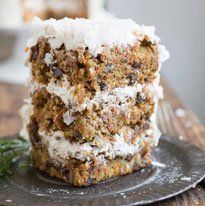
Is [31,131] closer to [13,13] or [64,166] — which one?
[64,166]

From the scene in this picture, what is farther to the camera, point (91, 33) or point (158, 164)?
point (158, 164)

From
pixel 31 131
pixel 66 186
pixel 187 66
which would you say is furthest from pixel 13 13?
pixel 66 186

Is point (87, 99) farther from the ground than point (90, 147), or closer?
farther from the ground

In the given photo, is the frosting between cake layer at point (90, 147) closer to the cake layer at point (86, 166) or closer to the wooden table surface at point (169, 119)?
the cake layer at point (86, 166)

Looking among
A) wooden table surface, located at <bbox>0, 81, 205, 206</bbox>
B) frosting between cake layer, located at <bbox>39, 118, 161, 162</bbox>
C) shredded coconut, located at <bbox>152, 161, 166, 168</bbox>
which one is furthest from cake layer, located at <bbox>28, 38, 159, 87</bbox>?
wooden table surface, located at <bbox>0, 81, 205, 206</bbox>

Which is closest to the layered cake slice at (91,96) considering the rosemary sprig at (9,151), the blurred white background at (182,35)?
the rosemary sprig at (9,151)

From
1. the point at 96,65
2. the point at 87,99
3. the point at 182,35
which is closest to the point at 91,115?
the point at 87,99

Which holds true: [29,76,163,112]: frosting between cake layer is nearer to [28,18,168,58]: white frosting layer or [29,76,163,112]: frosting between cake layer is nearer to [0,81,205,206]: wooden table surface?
[28,18,168,58]: white frosting layer

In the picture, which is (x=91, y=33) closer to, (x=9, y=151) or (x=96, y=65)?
(x=96, y=65)
